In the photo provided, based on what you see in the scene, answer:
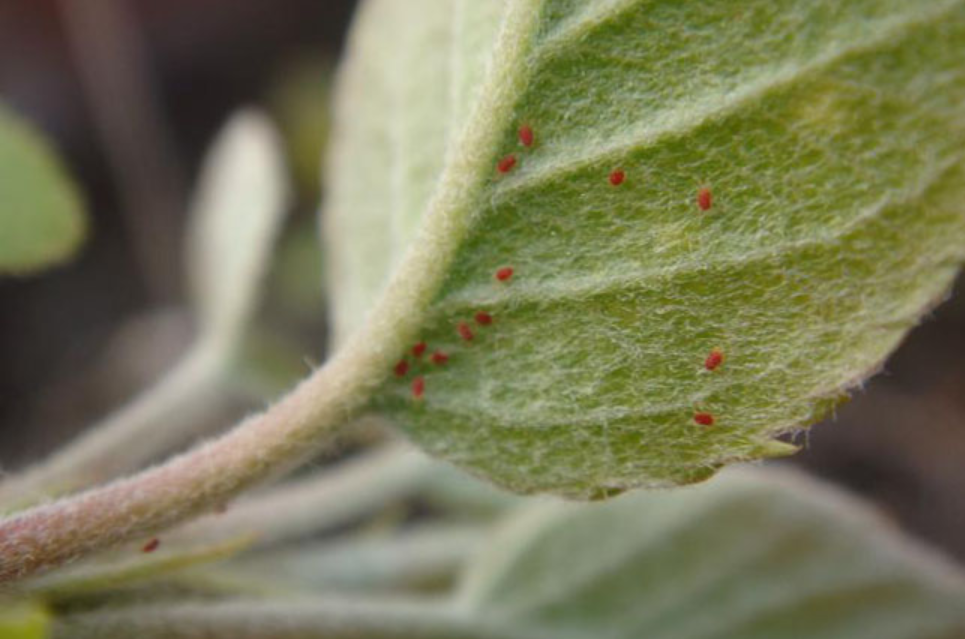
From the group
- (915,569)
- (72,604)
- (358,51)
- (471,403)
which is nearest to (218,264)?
(358,51)

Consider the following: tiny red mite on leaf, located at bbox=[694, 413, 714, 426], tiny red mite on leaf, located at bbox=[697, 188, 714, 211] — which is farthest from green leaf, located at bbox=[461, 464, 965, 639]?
tiny red mite on leaf, located at bbox=[697, 188, 714, 211]

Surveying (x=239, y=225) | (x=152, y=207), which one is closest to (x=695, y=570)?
(x=239, y=225)

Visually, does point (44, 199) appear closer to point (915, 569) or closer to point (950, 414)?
point (915, 569)

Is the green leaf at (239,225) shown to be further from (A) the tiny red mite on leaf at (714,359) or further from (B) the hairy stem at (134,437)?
(A) the tiny red mite on leaf at (714,359)

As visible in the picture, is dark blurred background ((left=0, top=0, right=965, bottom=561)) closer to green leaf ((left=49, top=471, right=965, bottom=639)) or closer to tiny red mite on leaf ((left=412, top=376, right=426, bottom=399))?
green leaf ((left=49, top=471, right=965, bottom=639))

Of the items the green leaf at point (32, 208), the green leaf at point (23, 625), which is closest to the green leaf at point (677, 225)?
the green leaf at point (23, 625)

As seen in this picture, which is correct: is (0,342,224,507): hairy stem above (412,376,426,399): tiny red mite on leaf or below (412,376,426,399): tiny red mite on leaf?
below

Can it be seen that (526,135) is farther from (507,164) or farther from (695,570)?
(695,570)
